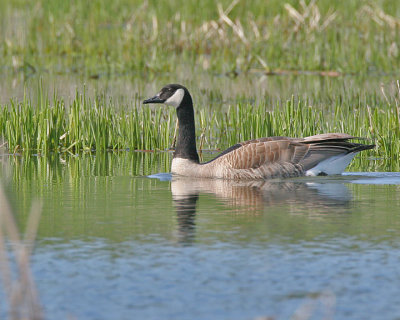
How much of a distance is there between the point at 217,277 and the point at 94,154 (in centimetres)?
832

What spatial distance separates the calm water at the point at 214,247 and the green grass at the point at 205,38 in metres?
14.1

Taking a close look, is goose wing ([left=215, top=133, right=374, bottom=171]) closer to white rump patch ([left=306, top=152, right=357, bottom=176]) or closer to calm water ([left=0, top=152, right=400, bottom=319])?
white rump patch ([left=306, top=152, right=357, bottom=176])

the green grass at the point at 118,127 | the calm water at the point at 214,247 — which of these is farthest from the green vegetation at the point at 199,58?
the calm water at the point at 214,247

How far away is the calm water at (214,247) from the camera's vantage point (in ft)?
20.6

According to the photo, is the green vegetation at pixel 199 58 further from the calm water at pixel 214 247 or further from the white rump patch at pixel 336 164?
the calm water at pixel 214 247

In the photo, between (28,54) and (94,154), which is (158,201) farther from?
(28,54)

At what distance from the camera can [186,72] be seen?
25844 millimetres

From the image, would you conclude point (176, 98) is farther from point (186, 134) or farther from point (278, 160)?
point (278, 160)

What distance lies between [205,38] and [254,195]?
709 inches

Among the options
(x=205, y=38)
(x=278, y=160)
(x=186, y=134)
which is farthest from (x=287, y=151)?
(x=205, y=38)

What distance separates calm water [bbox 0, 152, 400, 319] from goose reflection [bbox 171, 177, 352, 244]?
21 millimetres

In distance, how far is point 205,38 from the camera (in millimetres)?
28578

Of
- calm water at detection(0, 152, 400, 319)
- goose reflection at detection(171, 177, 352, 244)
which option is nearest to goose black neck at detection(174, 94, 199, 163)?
goose reflection at detection(171, 177, 352, 244)

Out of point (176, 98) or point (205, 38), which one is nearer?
point (176, 98)
